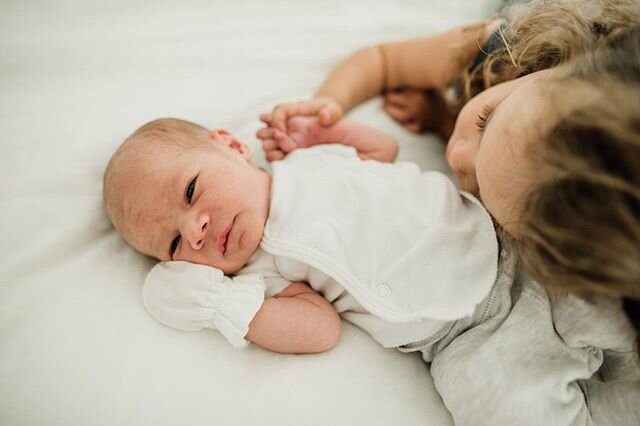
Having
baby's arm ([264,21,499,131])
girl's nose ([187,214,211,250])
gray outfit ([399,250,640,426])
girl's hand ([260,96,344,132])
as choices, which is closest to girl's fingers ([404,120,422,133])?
baby's arm ([264,21,499,131])

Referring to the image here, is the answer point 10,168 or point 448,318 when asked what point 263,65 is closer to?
point 10,168

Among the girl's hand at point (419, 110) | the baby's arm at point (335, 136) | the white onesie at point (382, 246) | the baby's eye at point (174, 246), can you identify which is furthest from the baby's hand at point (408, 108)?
the baby's eye at point (174, 246)

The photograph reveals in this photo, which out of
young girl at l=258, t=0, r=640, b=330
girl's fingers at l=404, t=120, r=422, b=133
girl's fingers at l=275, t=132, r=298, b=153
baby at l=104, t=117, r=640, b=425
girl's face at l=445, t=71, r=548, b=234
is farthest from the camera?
girl's fingers at l=404, t=120, r=422, b=133

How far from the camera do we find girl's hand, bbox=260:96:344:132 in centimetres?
102

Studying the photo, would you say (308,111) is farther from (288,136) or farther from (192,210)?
(192,210)

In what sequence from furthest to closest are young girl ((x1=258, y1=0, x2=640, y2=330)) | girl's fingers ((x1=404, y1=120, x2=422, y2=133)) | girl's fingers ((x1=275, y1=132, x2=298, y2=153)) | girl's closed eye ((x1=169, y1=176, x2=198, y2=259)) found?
1. girl's fingers ((x1=404, y1=120, x2=422, y2=133))
2. girl's fingers ((x1=275, y1=132, x2=298, y2=153))
3. girl's closed eye ((x1=169, y1=176, x2=198, y2=259))
4. young girl ((x1=258, y1=0, x2=640, y2=330))

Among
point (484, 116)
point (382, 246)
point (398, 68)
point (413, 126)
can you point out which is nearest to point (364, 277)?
point (382, 246)

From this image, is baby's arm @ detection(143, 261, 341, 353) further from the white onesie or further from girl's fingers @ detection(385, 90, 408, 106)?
girl's fingers @ detection(385, 90, 408, 106)

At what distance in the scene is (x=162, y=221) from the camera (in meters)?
0.82

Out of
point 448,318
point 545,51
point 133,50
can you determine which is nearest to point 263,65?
point 133,50

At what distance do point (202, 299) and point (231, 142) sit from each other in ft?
1.07

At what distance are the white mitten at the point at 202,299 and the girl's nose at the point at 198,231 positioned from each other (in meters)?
0.04

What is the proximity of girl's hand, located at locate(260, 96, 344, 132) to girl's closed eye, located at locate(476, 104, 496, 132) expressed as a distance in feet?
1.08

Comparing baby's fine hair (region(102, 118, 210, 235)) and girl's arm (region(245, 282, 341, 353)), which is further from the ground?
baby's fine hair (region(102, 118, 210, 235))
